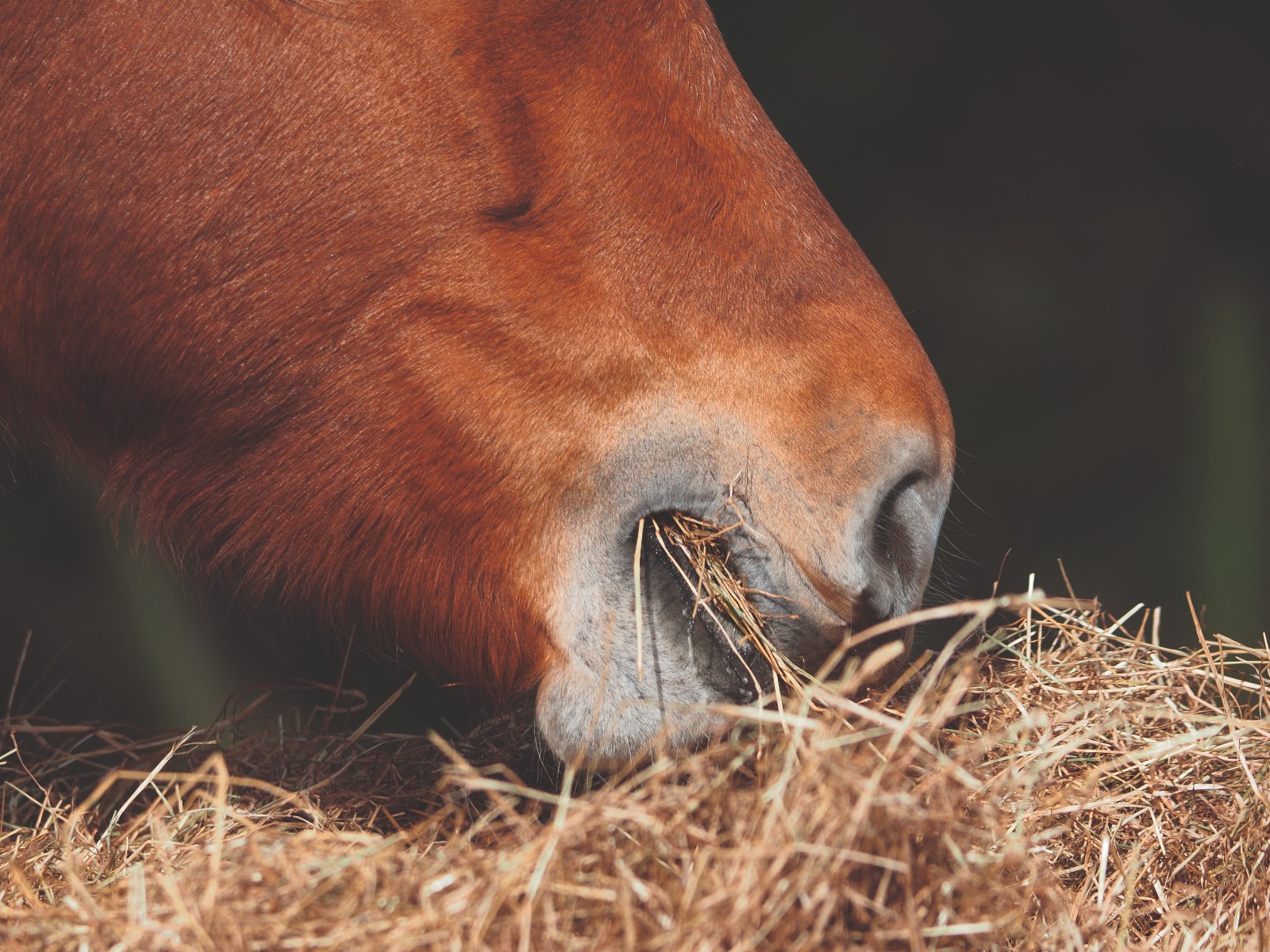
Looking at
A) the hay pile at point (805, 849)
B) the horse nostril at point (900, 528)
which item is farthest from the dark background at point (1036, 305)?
the horse nostril at point (900, 528)

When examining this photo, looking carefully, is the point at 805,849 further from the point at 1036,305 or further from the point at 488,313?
the point at 1036,305

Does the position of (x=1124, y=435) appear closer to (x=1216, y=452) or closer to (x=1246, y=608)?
(x=1216, y=452)

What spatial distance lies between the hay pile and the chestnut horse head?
17cm

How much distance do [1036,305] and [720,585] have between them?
1223 mm

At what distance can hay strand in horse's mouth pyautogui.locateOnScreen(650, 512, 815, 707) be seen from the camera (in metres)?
1.07

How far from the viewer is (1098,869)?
1095 millimetres

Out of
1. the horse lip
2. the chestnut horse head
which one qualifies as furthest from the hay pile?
the chestnut horse head

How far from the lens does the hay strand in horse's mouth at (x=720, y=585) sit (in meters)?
1.07

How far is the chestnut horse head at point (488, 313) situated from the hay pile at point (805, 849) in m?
0.17

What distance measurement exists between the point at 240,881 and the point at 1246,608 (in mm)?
1759

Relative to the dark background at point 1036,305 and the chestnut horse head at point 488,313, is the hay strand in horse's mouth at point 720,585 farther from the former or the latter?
the dark background at point 1036,305

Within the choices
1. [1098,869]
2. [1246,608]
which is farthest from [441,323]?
[1246,608]

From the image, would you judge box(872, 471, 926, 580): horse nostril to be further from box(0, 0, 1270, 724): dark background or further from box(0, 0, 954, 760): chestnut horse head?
box(0, 0, 1270, 724): dark background

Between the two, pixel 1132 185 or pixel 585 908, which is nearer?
→ pixel 585 908
